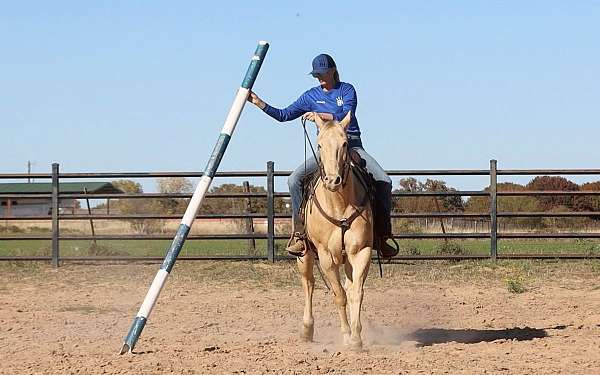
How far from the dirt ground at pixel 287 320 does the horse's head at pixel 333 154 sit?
4.56ft

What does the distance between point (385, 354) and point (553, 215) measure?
982cm

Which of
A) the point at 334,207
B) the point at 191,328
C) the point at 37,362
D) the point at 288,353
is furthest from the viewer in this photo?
the point at 191,328

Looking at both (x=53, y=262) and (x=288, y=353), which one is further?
(x=53, y=262)

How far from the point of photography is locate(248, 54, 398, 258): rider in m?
8.09

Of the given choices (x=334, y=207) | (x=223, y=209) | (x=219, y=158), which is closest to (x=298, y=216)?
(x=334, y=207)

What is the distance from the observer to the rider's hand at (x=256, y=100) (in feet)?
25.3

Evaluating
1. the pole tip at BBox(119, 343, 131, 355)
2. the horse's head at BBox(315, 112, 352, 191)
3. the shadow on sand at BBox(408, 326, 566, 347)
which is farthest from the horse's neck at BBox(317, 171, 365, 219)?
the pole tip at BBox(119, 343, 131, 355)

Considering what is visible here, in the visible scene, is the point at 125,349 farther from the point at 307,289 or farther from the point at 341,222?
the point at 307,289

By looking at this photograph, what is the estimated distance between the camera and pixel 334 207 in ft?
25.4

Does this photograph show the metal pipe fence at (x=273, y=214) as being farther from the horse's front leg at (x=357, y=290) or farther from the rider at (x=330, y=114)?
the horse's front leg at (x=357, y=290)

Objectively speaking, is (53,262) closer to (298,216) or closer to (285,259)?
(285,259)

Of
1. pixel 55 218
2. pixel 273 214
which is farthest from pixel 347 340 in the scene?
pixel 55 218

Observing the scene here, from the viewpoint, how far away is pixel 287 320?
399 inches

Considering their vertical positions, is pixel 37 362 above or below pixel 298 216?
below
